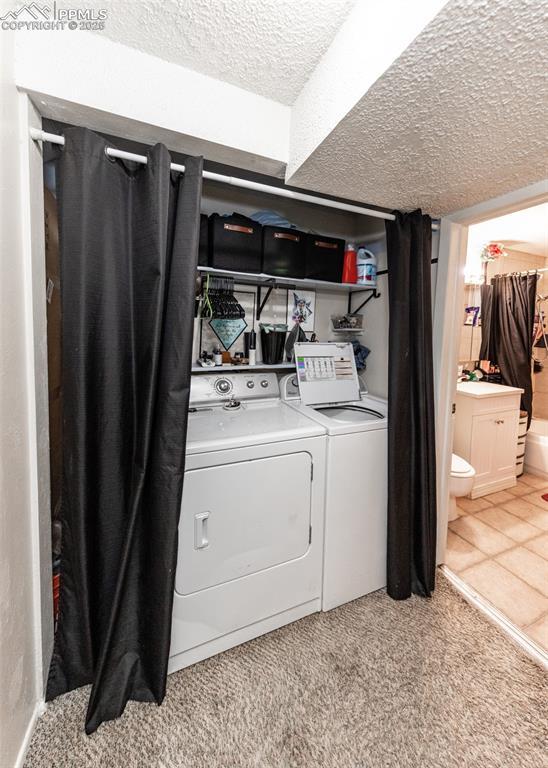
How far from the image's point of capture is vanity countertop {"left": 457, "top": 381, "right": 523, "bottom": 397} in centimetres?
281

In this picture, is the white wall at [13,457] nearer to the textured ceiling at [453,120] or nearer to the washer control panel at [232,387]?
the washer control panel at [232,387]

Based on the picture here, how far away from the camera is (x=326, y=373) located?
217 centimetres

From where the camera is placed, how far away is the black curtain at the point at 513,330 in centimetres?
336

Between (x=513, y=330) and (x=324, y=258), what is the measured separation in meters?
2.60

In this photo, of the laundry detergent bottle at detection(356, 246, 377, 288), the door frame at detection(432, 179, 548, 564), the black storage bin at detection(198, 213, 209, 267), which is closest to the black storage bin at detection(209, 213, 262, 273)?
the black storage bin at detection(198, 213, 209, 267)

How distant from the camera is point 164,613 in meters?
1.22

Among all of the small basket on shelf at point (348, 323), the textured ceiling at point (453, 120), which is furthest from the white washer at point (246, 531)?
the textured ceiling at point (453, 120)

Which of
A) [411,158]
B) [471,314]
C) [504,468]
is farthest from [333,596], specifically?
[471,314]

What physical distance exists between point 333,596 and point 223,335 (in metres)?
1.58

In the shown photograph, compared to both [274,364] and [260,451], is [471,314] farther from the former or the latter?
[260,451]

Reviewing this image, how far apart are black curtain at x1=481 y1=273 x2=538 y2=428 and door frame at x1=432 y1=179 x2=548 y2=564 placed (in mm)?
2008

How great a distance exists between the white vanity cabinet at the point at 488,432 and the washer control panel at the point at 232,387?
1.80 metres

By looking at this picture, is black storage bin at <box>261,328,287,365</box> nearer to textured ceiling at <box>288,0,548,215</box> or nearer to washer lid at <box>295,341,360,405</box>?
washer lid at <box>295,341,360,405</box>

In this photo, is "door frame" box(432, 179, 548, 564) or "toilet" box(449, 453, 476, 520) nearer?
"door frame" box(432, 179, 548, 564)
